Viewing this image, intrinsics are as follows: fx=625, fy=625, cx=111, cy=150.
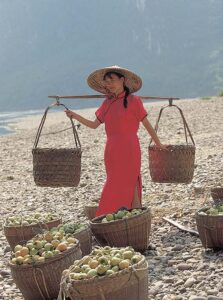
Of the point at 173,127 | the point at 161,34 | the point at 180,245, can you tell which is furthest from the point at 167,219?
the point at 161,34

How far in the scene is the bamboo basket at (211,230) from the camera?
6641mm

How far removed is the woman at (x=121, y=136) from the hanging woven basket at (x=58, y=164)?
0.52 meters

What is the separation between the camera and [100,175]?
14727 mm

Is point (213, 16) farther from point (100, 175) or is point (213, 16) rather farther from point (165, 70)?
point (100, 175)

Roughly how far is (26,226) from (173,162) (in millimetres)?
2333

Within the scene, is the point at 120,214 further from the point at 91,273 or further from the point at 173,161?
the point at 91,273

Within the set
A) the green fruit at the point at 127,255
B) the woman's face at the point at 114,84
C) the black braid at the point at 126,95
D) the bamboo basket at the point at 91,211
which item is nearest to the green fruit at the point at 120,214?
the black braid at the point at 126,95

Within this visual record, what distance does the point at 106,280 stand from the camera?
4852mm

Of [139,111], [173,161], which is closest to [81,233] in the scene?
[139,111]

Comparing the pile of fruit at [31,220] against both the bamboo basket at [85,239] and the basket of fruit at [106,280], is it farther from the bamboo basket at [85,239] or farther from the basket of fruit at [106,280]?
the basket of fruit at [106,280]

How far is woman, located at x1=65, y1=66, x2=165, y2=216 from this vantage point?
764cm

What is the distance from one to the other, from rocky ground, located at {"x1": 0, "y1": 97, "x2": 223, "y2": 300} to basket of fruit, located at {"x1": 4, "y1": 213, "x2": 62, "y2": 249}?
36cm

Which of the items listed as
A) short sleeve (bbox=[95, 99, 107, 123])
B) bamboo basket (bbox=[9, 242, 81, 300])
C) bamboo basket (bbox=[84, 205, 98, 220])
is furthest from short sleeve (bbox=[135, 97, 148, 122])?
bamboo basket (bbox=[9, 242, 81, 300])

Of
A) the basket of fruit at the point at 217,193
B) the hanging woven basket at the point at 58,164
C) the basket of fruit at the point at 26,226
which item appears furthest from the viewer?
the basket of fruit at the point at 217,193
